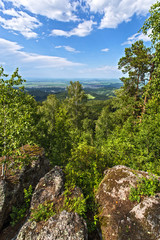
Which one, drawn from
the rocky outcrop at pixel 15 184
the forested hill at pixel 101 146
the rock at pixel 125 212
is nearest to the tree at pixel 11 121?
the forested hill at pixel 101 146

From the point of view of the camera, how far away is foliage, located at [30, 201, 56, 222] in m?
5.69

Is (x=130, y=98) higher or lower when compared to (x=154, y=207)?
higher

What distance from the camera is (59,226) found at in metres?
5.05

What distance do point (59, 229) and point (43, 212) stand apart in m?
1.37

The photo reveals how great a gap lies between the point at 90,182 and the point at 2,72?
1043 cm

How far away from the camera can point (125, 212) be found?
5.72m

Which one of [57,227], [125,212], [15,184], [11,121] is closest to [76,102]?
[11,121]

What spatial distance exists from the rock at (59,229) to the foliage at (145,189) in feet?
9.68

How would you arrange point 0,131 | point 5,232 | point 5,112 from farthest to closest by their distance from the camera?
1. point 5,112
2. point 0,131
3. point 5,232

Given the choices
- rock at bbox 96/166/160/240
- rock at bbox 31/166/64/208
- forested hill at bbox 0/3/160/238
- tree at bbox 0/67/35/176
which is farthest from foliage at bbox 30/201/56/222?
tree at bbox 0/67/35/176

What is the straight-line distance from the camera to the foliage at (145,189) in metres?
6.05

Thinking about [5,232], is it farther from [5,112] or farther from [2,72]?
[2,72]

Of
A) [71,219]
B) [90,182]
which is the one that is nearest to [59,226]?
[71,219]

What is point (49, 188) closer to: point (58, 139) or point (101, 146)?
point (101, 146)
